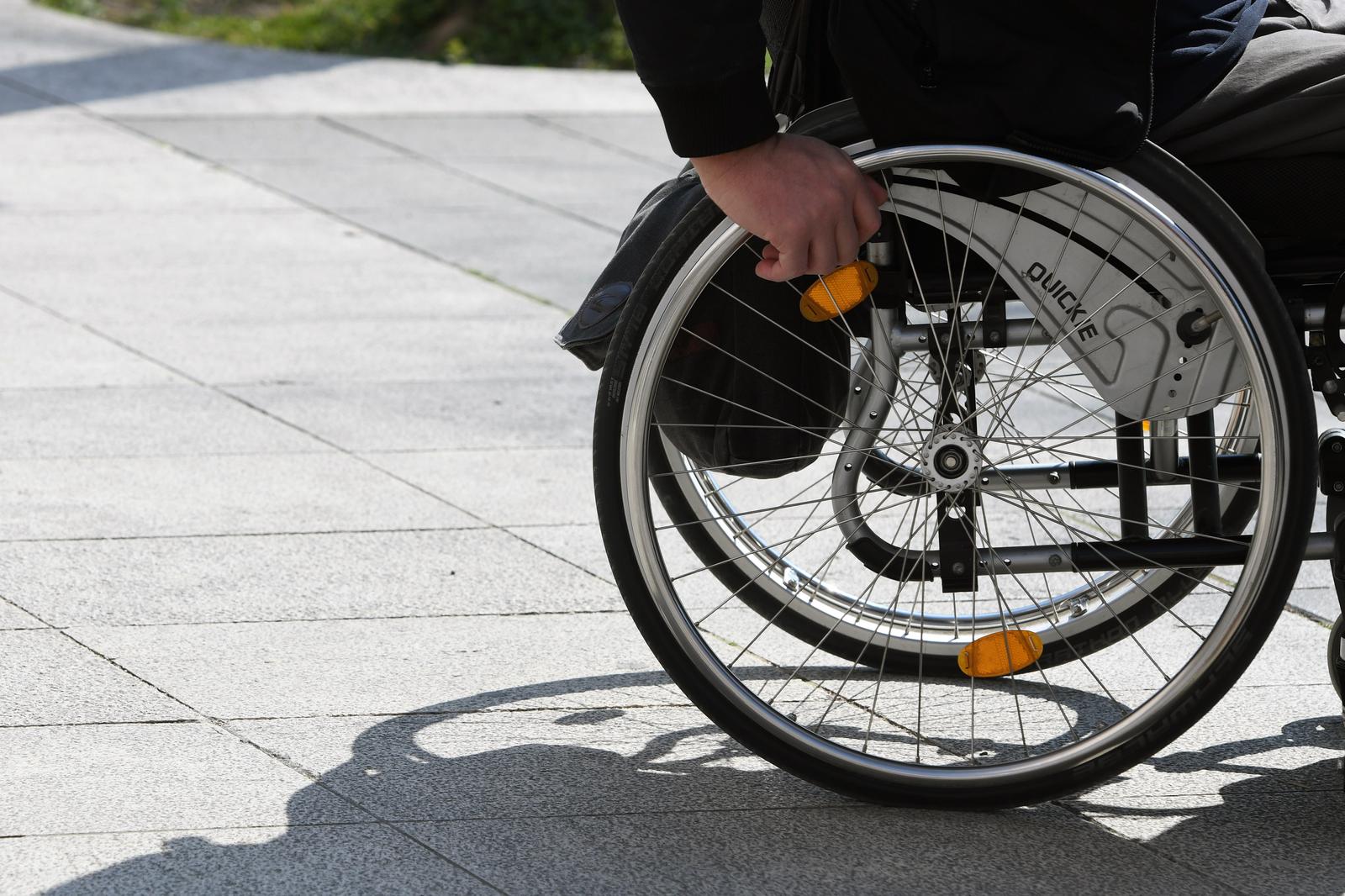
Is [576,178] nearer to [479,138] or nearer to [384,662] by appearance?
[479,138]

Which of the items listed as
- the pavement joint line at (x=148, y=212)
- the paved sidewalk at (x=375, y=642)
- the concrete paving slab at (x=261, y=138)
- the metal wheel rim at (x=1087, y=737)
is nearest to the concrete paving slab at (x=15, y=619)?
the paved sidewalk at (x=375, y=642)

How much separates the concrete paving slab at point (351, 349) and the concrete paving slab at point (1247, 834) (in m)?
2.81

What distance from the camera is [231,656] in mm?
3209

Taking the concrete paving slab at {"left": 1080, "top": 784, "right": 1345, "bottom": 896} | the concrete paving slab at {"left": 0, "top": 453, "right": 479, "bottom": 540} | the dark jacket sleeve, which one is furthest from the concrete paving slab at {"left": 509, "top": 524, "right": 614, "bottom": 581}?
the dark jacket sleeve

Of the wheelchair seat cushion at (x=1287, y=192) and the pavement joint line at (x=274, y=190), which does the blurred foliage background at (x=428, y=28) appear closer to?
the pavement joint line at (x=274, y=190)

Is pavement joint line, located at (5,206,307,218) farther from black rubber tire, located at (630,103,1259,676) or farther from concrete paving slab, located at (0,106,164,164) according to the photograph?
black rubber tire, located at (630,103,1259,676)

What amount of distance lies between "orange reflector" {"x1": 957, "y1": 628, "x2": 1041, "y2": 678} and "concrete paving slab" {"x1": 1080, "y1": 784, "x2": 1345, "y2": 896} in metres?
0.24

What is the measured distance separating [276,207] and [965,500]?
195 inches

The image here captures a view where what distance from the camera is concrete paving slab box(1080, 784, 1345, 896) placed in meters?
2.51

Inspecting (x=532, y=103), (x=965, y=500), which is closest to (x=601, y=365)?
(x=965, y=500)

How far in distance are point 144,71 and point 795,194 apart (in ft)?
26.6

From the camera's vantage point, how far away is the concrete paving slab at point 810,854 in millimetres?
2475

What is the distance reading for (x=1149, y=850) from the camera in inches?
102

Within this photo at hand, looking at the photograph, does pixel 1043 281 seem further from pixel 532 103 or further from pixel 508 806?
pixel 532 103
